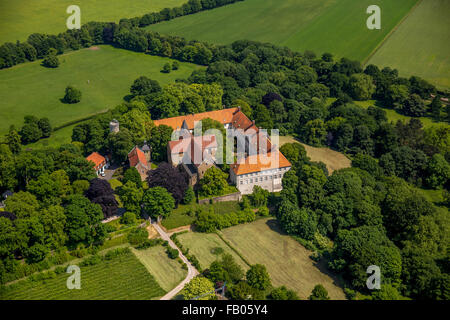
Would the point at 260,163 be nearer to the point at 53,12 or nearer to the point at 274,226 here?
the point at 274,226

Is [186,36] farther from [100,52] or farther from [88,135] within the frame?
[88,135]

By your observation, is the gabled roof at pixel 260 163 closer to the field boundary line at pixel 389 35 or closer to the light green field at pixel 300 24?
the field boundary line at pixel 389 35

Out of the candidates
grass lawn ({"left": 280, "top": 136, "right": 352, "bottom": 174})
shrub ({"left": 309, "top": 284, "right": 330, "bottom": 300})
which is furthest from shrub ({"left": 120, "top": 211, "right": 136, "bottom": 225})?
grass lawn ({"left": 280, "top": 136, "right": 352, "bottom": 174})

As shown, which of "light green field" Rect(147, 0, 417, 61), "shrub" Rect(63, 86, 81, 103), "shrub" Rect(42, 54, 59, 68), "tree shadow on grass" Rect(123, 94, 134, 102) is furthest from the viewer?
"light green field" Rect(147, 0, 417, 61)

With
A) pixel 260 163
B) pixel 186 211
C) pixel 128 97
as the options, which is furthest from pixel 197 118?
pixel 128 97

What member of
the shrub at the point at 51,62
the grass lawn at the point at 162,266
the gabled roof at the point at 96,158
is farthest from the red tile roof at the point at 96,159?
the shrub at the point at 51,62

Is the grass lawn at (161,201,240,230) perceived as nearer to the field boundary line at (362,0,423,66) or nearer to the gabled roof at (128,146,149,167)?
the gabled roof at (128,146,149,167)

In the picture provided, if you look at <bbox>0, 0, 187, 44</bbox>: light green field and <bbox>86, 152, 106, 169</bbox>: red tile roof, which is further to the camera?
<bbox>0, 0, 187, 44</bbox>: light green field
